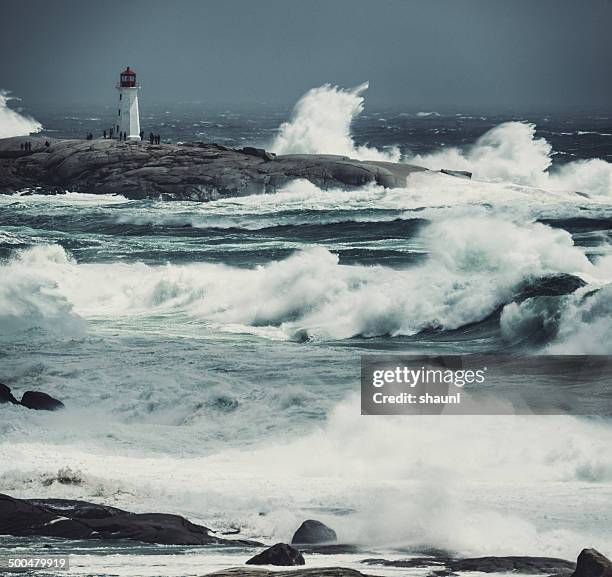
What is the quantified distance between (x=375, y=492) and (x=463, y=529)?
1625 millimetres

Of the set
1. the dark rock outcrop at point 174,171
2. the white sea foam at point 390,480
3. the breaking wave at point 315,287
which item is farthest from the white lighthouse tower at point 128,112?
the white sea foam at point 390,480

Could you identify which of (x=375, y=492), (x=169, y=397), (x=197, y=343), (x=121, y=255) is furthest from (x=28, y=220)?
(x=375, y=492)

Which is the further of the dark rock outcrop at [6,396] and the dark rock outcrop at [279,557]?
the dark rock outcrop at [6,396]

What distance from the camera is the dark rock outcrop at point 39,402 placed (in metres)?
19.7

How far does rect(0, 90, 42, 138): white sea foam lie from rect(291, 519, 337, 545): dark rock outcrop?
3198 cm

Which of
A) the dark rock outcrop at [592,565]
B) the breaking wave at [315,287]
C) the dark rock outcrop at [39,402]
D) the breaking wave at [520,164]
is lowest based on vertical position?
the dark rock outcrop at [592,565]

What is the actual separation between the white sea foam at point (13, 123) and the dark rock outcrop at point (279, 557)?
33322 millimetres

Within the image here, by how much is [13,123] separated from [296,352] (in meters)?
27.2

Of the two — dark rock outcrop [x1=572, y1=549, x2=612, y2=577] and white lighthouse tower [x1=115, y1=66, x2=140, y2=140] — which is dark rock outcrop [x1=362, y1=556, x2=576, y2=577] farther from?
white lighthouse tower [x1=115, y1=66, x2=140, y2=140]

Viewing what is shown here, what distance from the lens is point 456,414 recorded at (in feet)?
63.8

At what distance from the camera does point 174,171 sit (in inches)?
1335

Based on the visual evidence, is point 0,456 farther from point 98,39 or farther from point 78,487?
point 98,39

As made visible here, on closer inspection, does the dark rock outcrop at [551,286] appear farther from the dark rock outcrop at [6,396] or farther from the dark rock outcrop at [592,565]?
the dark rock outcrop at [592,565]

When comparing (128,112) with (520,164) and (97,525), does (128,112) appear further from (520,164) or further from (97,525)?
(97,525)
